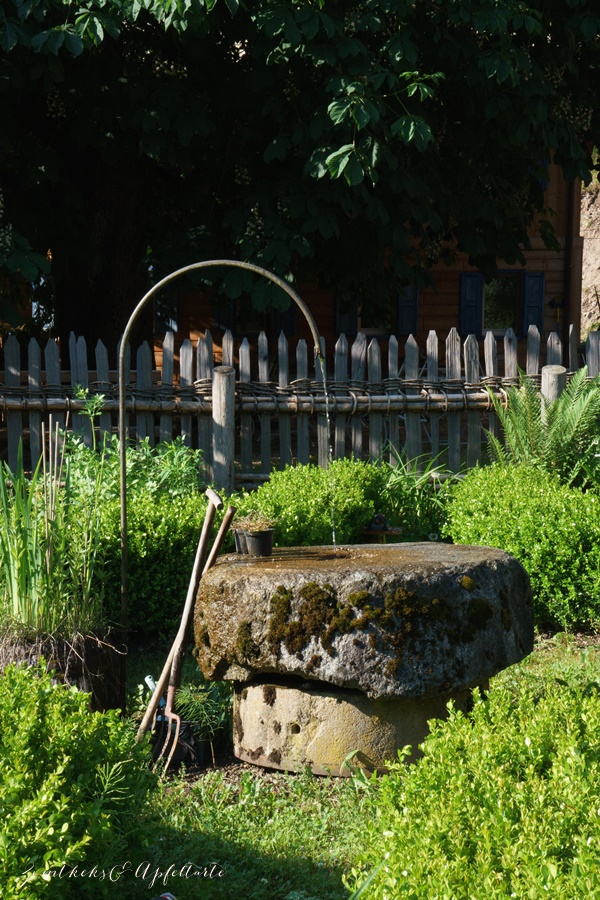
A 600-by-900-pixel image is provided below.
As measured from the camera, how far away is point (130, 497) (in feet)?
21.1

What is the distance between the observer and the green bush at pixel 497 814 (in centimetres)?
211

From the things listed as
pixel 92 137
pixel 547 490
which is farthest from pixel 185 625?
pixel 92 137

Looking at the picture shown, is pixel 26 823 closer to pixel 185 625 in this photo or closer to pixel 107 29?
pixel 185 625

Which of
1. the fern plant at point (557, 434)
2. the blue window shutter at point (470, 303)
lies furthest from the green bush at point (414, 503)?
the blue window shutter at point (470, 303)

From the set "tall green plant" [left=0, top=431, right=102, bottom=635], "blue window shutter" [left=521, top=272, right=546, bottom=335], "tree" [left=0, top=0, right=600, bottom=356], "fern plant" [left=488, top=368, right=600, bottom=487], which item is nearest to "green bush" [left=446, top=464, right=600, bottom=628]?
"fern plant" [left=488, top=368, right=600, bottom=487]

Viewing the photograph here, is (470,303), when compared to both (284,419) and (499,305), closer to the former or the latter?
(499,305)

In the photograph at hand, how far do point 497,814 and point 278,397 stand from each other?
19.1 feet

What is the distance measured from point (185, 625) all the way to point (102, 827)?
6.86 ft

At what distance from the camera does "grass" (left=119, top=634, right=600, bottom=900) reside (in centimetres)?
323

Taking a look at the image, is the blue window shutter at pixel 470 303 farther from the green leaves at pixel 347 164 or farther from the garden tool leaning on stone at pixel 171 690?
the garden tool leaning on stone at pixel 171 690

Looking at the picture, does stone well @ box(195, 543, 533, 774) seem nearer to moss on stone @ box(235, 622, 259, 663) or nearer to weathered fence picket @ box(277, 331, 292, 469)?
moss on stone @ box(235, 622, 259, 663)

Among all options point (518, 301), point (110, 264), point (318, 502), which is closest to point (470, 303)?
point (518, 301)

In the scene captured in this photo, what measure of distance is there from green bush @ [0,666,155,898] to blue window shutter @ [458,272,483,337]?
515 inches

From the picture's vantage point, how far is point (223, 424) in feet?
25.1
